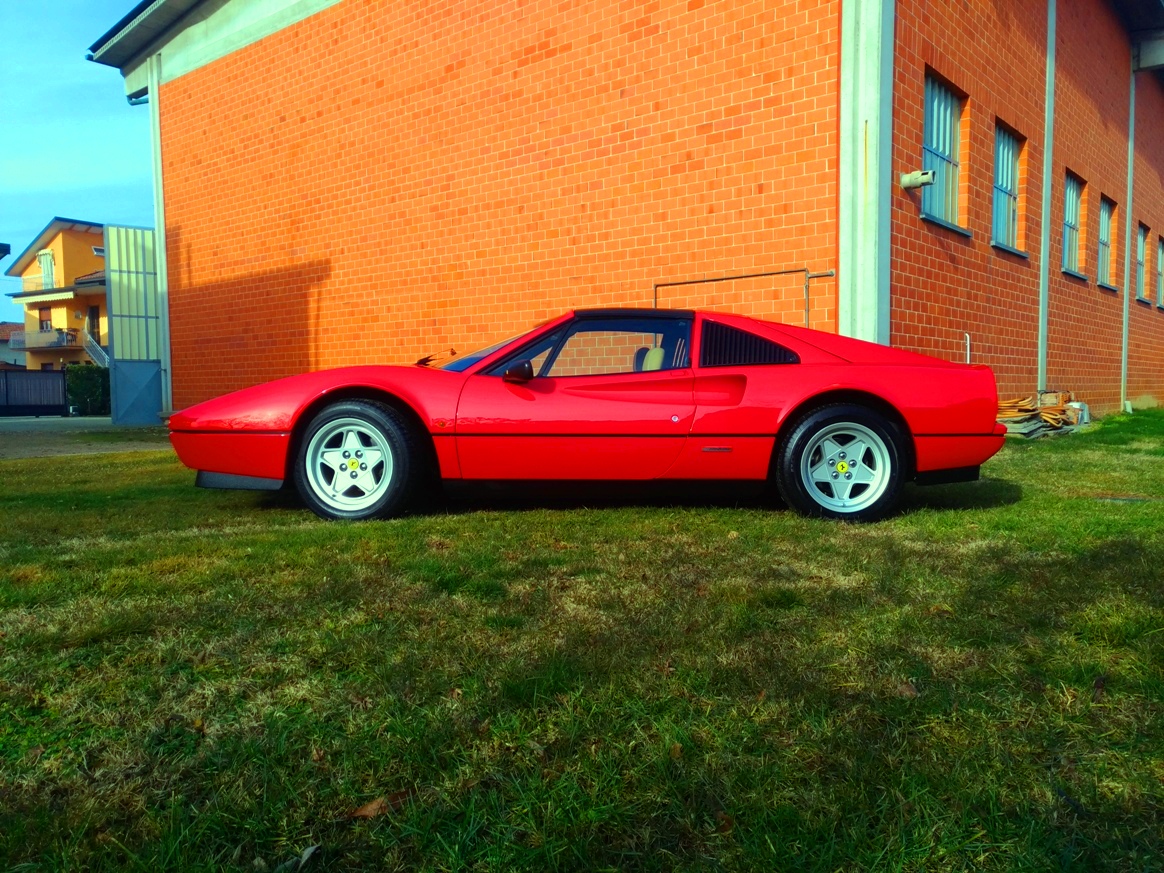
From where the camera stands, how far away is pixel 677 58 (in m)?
8.59

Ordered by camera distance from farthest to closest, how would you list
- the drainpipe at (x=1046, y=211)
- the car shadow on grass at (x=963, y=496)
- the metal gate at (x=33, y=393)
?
the metal gate at (x=33, y=393), the drainpipe at (x=1046, y=211), the car shadow on grass at (x=963, y=496)

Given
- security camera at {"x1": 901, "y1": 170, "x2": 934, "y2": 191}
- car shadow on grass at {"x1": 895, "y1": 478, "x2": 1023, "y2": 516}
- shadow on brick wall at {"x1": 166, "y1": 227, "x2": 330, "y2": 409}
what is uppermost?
security camera at {"x1": 901, "y1": 170, "x2": 934, "y2": 191}

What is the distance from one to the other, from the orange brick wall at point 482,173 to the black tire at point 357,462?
4629 mm

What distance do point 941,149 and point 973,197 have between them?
866mm

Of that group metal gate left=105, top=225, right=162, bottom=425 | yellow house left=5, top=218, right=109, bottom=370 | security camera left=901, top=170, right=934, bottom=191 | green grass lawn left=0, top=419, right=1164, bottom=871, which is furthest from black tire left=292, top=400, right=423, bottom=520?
yellow house left=5, top=218, right=109, bottom=370

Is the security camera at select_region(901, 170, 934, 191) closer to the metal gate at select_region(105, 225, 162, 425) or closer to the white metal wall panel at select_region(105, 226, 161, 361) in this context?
the metal gate at select_region(105, 225, 162, 425)

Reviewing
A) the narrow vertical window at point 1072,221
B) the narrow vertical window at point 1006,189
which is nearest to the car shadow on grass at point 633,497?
the narrow vertical window at point 1006,189

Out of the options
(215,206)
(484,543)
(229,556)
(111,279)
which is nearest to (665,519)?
(484,543)

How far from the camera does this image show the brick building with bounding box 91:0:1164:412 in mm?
7938

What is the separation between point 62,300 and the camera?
45.5 metres

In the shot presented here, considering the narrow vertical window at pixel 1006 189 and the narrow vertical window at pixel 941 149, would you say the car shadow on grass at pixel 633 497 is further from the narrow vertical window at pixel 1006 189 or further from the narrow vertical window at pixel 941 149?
the narrow vertical window at pixel 1006 189

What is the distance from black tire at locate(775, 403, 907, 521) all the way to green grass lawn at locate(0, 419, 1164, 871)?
721 mm

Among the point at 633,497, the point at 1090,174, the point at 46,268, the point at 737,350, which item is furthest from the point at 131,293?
the point at 46,268

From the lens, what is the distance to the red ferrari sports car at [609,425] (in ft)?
14.4
